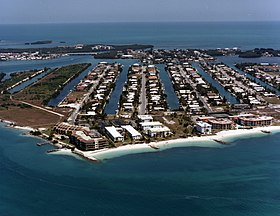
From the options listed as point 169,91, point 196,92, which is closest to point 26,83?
point 169,91

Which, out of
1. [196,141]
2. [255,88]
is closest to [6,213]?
[196,141]

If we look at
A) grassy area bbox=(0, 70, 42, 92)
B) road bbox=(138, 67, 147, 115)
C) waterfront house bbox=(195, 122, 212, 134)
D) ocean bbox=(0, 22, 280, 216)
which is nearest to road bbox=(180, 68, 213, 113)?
road bbox=(138, 67, 147, 115)

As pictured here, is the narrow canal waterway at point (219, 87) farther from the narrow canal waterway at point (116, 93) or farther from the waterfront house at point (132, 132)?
the waterfront house at point (132, 132)

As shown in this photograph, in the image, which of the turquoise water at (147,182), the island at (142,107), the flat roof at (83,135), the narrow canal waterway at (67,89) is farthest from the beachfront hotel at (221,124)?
the narrow canal waterway at (67,89)

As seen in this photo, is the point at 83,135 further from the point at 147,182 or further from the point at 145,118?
the point at 147,182

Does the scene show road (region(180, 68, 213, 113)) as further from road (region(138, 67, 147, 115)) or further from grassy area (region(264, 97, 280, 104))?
grassy area (region(264, 97, 280, 104))
